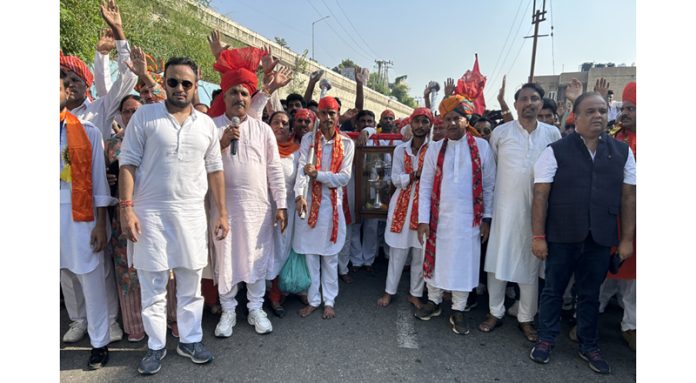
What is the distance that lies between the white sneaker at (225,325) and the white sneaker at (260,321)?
16cm

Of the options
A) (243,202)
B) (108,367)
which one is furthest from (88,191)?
(108,367)

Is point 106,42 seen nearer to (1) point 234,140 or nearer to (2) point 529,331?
(1) point 234,140

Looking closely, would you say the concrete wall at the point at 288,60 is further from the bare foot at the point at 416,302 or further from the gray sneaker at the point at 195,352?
the gray sneaker at the point at 195,352

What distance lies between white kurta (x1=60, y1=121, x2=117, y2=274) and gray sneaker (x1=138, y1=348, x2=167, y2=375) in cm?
79

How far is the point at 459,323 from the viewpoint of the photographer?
3449mm

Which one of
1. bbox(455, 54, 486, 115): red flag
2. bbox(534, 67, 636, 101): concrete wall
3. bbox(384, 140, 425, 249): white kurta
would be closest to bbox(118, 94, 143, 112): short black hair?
bbox(384, 140, 425, 249): white kurta

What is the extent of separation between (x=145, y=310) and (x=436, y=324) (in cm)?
254

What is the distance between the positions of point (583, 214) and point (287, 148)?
278 cm

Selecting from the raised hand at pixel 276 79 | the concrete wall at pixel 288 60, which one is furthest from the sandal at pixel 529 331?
the concrete wall at pixel 288 60

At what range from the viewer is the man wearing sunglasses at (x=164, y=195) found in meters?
2.64

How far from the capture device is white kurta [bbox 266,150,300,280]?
146 inches

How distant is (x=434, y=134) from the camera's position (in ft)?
13.0

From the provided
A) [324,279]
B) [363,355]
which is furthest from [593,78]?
[363,355]

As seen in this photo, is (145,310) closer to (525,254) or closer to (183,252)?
(183,252)
